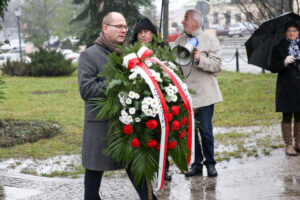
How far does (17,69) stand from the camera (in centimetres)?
2286

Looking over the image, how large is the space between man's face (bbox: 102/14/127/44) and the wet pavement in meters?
2.06

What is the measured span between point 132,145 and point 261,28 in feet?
13.8

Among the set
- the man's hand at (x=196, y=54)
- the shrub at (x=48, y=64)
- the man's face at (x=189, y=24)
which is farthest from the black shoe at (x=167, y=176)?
the shrub at (x=48, y=64)

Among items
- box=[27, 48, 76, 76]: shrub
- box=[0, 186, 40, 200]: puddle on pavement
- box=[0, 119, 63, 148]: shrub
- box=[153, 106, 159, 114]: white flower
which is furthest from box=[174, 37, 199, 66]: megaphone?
box=[27, 48, 76, 76]: shrub

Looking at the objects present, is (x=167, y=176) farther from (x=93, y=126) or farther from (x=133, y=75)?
(x=133, y=75)

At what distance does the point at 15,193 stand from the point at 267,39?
4.27 meters

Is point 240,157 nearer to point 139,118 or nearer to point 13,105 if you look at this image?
point 139,118

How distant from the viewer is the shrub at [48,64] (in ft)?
71.2

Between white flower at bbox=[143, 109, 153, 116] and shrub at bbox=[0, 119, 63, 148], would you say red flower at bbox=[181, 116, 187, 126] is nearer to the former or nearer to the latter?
white flower at bbox=[143, 109, 153, 116]

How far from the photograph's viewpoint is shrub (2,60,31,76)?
73.5 ft

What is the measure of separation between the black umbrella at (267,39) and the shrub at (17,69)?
17.0 meters

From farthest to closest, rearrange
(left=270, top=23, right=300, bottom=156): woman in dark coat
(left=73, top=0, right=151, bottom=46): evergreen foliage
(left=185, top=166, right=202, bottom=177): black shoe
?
(left=73, top=0, right=151, bottom=46): evergreen foliage
(left=270, top=23, right=300, bottom=156): woman in dark coat
(left=185, top=166, right=202, bottom=177): black shoe

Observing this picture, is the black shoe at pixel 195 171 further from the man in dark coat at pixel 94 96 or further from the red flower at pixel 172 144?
the red flower at pixel 172 144

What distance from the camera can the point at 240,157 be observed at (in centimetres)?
704
